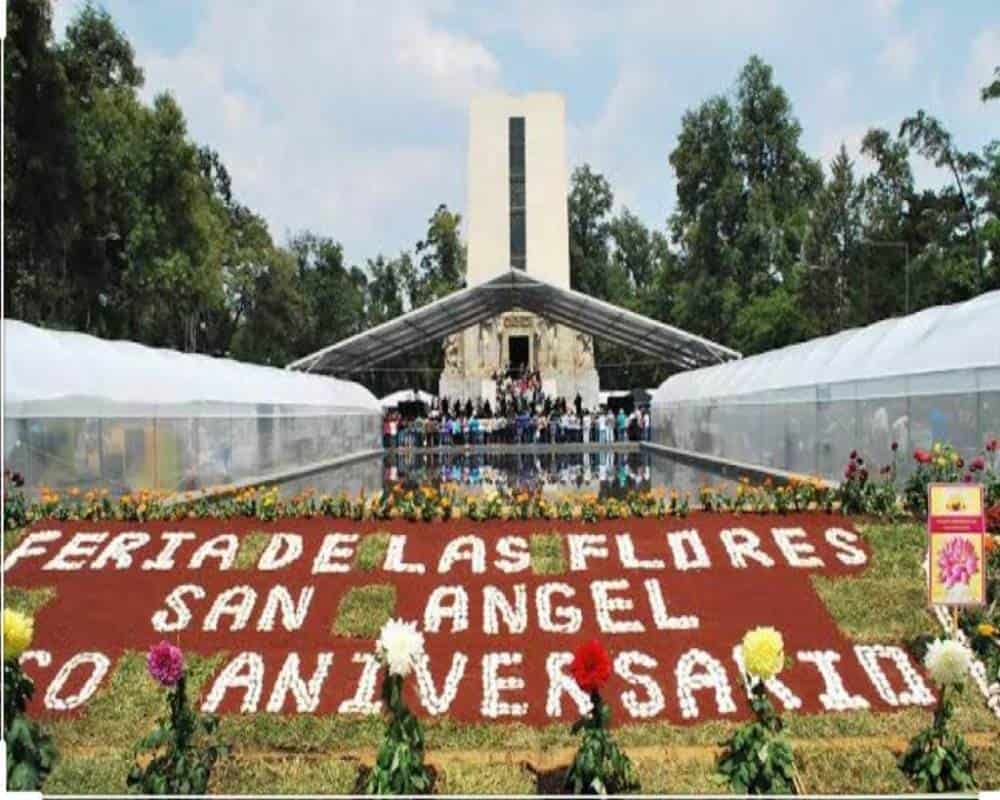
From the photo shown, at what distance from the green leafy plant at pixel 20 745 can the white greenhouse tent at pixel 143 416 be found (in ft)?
4.14

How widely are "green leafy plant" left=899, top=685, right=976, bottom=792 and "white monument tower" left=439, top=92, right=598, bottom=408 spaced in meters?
47.2

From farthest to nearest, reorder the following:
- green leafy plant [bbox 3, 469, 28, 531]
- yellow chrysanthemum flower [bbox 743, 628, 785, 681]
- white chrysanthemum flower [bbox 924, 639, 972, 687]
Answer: green leafy plant [bbox 3, 469, 28, 531], white chrysanthemum flower [bbox 924, 639, 972, 687], yellow chrysanthemum flower [bbox 743, 628, 785, 681]

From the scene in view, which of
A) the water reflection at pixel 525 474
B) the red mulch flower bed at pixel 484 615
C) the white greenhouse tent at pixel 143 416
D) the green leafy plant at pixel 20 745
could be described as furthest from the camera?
the water reflection at pixel 525 474

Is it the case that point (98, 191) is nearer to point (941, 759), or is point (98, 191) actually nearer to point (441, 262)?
point (941, 759)

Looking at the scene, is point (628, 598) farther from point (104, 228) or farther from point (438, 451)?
point (438, 451)

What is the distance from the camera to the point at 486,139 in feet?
179

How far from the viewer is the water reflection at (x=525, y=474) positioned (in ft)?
72.7

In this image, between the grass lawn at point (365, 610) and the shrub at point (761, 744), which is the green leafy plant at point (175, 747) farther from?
the shrub at point (761, 744)

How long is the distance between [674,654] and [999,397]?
246 inches

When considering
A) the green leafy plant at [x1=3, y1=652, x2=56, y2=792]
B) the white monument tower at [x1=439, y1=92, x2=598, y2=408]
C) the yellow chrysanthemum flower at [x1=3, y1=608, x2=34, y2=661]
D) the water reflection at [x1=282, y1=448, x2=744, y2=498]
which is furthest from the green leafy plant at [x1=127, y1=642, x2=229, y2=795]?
the white monument tower at [x1=439, y1=92, x2=598, y2=408]

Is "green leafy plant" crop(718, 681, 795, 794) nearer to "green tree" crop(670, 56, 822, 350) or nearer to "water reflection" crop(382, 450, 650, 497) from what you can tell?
"green tree" crop(670, 56, 822, 350)

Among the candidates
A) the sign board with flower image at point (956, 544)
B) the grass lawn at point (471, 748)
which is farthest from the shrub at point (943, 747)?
the sign board with flower image at point (956, 544)

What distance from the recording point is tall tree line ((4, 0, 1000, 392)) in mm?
7301

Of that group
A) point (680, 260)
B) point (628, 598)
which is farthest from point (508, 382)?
point (628, 598)
